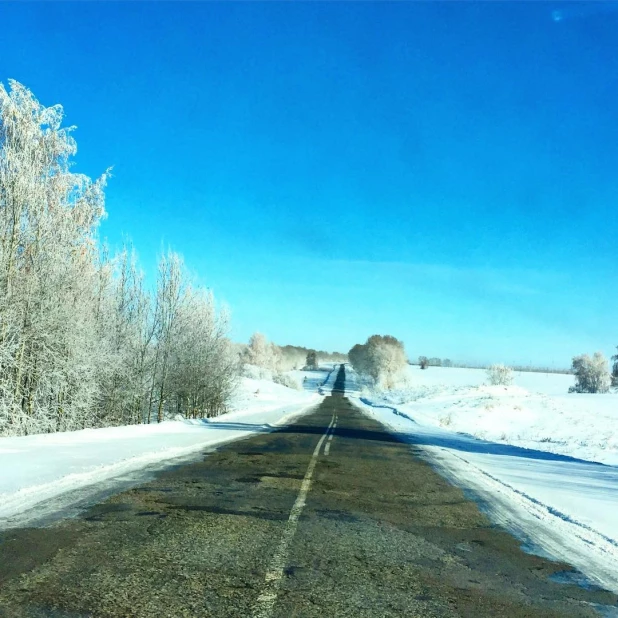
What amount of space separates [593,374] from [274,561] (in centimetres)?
11175

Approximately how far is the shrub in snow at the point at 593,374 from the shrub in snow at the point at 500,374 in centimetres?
1862

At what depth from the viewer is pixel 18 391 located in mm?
18047

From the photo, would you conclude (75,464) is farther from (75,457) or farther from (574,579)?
(574,579)

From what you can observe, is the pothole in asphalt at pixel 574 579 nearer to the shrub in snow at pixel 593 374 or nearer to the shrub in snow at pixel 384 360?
the shrub in snow at pixel 384 360

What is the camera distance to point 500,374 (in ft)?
309

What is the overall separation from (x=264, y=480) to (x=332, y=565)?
4.91 meters

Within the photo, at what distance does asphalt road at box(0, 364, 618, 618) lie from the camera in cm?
411

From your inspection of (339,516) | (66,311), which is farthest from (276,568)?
(66,311)

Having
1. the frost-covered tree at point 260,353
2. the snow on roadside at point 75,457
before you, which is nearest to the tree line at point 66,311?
the snow on roadside at point 75,457

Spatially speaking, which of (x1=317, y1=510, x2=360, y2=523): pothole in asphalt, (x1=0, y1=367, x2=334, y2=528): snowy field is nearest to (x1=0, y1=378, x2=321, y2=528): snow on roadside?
(x1=0, y1=367, x2=334, y2=528): snowy field

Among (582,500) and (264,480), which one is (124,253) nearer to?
(264,480)

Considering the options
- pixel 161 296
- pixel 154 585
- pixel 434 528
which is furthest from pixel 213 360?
pixel 154 585

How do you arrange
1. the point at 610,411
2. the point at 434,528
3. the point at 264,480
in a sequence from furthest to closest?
the point at 610,411
the point at 264,480
the point at 434,528

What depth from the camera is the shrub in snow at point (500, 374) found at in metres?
93.6
